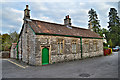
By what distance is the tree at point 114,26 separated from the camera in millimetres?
46125

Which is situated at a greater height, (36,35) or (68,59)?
(36,35)

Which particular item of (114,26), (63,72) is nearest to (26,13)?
(63,72)

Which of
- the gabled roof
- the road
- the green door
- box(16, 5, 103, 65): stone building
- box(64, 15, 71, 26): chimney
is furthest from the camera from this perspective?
box(64, 15, 71, 26): chimney

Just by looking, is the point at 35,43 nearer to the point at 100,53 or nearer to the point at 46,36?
the point at 46,36

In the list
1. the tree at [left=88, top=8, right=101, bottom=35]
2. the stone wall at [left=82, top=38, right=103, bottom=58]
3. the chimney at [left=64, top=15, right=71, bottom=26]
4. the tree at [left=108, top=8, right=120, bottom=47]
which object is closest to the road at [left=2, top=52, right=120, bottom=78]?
the stone wall at [left=82, top=38, right=103, bottom=58]

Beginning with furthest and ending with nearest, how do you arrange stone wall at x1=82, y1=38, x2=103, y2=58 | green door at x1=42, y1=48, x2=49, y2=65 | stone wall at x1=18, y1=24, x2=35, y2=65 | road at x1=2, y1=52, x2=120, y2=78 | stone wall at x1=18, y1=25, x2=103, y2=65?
1. stone wall at x1=82, y1=38, x2=103, y2=58
2. green door at x1=42, y1=48, x2=49, y2=65
3. stone wall at x1=18, y1=24, x2=35, y2=65
4. stone wall at x1=18, y1=25, x2=103, y2=65
5. road at x1=2, y1=52, x2=120, y2=78

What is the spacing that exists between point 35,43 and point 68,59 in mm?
6322

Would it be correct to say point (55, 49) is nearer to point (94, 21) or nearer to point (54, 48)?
point (54, 48)

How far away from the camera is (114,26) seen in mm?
47969

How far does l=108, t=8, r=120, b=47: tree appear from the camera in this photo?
46125mm

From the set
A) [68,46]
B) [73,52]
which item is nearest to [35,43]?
[68,46]

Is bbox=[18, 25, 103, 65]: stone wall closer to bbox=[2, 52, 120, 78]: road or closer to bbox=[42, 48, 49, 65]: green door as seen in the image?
bbox=[42, 48, 49, 65]: green door

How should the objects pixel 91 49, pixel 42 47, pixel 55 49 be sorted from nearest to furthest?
pixel 42 47, pixel 55 49, pixel 91 49

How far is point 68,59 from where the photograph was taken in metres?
16.5
